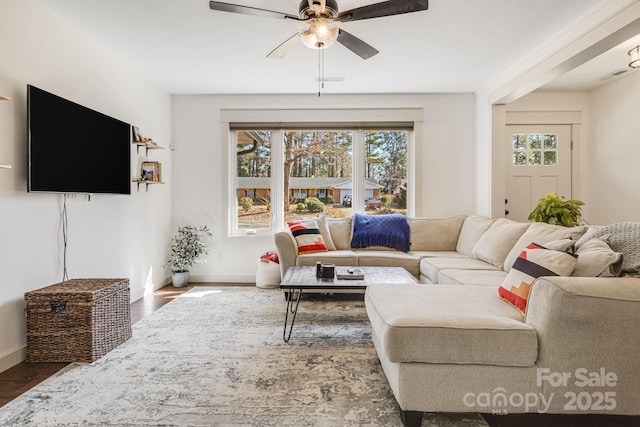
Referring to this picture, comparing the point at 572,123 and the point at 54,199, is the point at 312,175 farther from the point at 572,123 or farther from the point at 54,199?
the point at 572,123

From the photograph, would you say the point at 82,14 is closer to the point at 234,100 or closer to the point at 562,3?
the point at 234,100

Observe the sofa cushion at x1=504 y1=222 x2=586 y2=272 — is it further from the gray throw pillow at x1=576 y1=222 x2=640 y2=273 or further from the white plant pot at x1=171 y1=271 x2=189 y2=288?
the white plant pot at x1=171 y1=271 x2=189 y2=288

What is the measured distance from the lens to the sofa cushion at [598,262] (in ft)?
5.68

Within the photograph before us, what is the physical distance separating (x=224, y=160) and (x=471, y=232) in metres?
3.23

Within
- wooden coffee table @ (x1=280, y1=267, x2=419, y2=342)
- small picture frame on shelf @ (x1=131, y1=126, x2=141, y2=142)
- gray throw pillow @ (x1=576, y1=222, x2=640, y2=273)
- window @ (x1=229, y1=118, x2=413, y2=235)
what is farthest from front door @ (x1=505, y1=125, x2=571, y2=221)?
small picture frame on shelf @ (x1=131, y1=126, x2=141, y2=142)

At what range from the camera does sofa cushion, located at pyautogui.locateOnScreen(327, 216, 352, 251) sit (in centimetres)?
422

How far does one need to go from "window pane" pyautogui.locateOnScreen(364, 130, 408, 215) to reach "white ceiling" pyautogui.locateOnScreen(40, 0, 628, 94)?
0.69 metres

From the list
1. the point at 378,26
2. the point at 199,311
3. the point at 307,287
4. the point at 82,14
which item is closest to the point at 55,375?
the point at 199,311

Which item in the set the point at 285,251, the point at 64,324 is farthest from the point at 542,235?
the point at 64,324

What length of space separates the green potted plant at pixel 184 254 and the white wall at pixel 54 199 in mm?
335

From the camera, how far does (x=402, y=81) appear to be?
411 centimetres

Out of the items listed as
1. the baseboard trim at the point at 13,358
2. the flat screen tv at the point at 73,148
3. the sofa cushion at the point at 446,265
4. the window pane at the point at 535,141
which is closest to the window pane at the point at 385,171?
the sofa cushion at the point at 446,265

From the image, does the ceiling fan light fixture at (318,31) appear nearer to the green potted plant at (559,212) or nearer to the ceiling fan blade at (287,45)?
the ceiling fan blade at (287,45)

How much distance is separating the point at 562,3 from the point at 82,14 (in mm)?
3512
